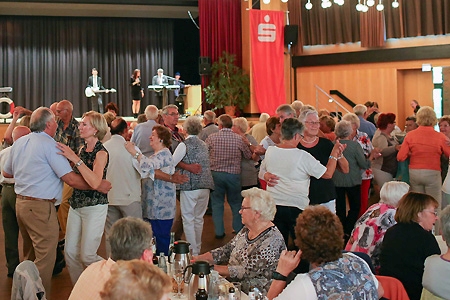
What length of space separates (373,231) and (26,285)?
237 cm

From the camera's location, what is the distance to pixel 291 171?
5.38 m

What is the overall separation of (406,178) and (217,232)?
2.39 metres

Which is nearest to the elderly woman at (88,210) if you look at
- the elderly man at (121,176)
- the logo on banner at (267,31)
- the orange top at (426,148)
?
the elderly man at (121,176)

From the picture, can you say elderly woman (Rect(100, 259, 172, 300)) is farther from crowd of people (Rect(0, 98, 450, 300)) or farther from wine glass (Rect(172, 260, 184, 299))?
wine glass (Rect(172, 260, 184, 299))

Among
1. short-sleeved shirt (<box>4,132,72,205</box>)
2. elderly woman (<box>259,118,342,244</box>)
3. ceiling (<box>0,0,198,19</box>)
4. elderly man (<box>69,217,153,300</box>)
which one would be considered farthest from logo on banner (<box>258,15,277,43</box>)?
elderly man (<box>69,217,153,300</box>)

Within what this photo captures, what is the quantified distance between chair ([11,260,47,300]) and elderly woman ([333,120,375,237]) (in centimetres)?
431

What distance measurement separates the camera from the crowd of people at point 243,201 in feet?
10.2

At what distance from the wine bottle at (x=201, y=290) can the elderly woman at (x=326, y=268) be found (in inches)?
15.3

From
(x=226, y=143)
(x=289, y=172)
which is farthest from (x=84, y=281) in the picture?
(x=226, y=143)

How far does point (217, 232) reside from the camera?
8094 millimetres

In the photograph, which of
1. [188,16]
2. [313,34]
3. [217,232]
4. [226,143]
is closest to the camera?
[226,143]

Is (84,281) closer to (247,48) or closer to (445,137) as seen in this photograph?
(445,137)

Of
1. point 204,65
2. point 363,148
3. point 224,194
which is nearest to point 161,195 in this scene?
point 224,194

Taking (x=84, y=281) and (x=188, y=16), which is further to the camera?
(x=188, y=16)
